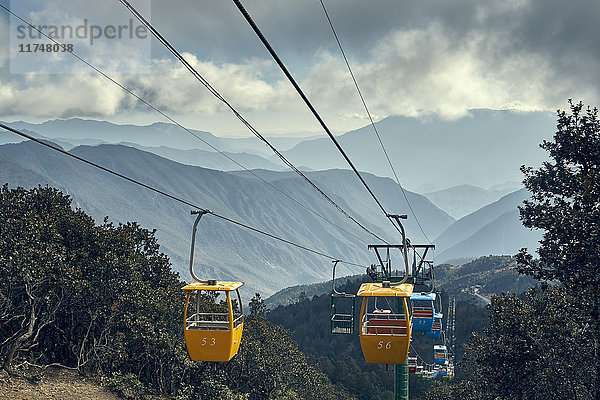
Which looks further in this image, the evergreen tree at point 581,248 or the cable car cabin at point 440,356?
the cable car cabin at point 440,356

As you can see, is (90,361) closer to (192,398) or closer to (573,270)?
(192,398)

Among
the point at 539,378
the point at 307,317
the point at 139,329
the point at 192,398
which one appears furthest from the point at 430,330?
the point at 307,317

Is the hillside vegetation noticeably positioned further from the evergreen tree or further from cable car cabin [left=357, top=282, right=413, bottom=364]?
the evergreen tree

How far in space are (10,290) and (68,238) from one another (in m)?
8.83

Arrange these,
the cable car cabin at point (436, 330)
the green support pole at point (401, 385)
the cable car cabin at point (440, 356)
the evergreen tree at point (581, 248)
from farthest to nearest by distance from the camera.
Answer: the cable car cabin at point (440, 356), the cable car cabin at point (436, 330), the green support pole at point (401, 385), the evergreen tree at point (581, 248)

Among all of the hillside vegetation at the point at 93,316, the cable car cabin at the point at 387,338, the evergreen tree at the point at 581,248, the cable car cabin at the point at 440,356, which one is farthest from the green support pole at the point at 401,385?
the cable car cabin at the point at 387,338

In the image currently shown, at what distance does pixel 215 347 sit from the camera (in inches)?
754

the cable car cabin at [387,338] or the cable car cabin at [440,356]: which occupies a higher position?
the cable car cabin at [387,338]

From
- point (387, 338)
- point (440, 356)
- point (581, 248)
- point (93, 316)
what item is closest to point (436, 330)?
point (440, 356)

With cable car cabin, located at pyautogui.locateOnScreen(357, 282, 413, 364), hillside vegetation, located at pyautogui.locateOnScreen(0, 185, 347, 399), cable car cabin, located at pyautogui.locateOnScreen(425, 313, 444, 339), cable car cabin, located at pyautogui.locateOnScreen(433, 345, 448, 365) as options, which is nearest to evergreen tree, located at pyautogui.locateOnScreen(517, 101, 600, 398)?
cable car cabin, located at pyautogui.locateOnScreen(357, 282, 413, 364)

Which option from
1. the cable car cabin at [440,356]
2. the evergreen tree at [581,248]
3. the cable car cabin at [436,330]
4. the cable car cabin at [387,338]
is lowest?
the cable car cabin at [440,356]

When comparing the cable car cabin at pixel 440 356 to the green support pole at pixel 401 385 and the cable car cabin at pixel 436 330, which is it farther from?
the green support pole at pixel 401 385

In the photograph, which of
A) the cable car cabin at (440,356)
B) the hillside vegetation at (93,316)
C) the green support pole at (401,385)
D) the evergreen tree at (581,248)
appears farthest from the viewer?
the cable car cabin at (440,356)

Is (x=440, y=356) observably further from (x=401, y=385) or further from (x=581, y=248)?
(x=581, y=248)
